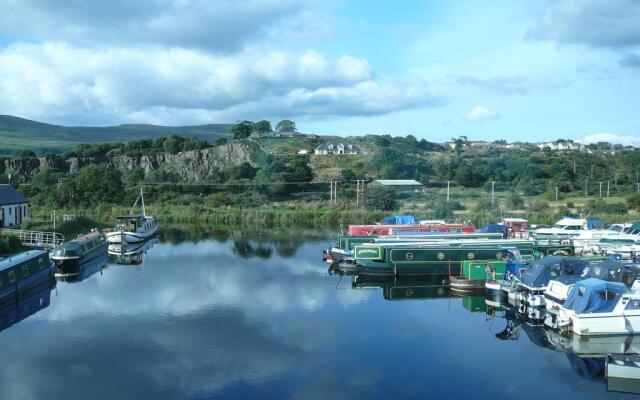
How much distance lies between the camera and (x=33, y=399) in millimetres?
16000

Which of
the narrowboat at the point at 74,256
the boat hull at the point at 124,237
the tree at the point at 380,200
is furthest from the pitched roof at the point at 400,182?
the narrowboat at the point at 74,256

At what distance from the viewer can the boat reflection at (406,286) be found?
28.3 m

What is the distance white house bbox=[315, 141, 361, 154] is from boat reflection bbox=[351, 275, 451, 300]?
86538 mm

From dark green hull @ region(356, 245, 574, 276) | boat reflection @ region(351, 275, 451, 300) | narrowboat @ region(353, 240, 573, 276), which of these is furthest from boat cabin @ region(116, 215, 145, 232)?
dark green hull @ region(356, 245, 574, 276)

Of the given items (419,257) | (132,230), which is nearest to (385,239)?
(419,257)

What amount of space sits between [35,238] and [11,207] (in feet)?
25.4

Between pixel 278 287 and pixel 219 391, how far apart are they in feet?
45.5

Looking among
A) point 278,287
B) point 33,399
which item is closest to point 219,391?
point 33,399

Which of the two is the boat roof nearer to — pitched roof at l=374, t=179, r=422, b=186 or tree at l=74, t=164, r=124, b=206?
tree at l=74, t=164, r=124, b=206

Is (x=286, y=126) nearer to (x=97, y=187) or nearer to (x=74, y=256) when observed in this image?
(x=97, y=187)

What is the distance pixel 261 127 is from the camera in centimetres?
14650

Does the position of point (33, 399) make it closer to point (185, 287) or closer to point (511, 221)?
point (185, 287)

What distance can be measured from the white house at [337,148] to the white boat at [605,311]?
321 feet

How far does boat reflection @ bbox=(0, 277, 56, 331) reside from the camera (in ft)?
77.4
